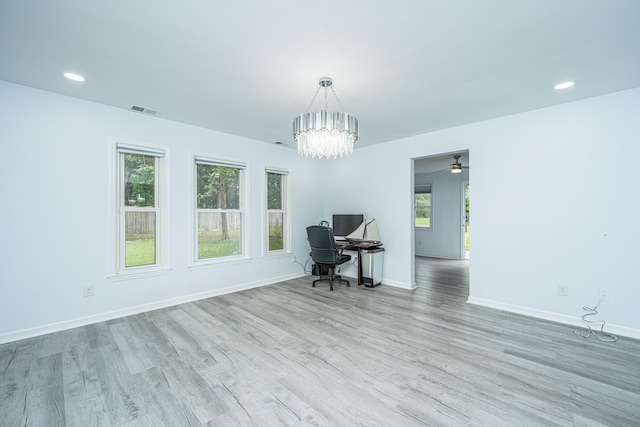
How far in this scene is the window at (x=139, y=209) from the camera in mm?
3225

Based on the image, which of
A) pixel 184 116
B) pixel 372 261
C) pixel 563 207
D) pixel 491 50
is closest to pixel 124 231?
pixel 184 116

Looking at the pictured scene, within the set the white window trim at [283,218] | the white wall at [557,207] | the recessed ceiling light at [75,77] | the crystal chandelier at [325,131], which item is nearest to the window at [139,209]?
the recessed ceiling light at [75,77]

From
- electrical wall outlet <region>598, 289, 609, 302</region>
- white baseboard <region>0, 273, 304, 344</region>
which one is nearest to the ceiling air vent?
white baseboard <region>0, 273, 304, 344</region>

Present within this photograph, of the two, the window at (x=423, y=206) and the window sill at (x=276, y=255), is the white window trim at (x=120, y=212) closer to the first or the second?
the window sill at (x=276, y=255)

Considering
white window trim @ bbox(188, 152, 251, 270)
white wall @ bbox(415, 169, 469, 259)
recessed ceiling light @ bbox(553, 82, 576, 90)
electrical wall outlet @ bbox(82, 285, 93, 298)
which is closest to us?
recessed ceiling light @ bbox(553, 82, 576, 90)

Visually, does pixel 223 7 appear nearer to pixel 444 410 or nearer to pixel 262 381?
pixel 262 381

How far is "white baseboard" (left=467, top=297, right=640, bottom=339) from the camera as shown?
2.65 metres

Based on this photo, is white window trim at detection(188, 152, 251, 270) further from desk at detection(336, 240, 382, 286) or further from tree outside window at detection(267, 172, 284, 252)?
desk at detection(336, 240, 382, 286)

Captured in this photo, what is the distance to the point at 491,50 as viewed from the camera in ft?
6.64

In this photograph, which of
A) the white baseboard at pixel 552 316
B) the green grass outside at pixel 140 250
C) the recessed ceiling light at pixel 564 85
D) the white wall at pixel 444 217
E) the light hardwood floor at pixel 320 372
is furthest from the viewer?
the white wall at pixel 444 217

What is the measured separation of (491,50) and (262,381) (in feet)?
10.1

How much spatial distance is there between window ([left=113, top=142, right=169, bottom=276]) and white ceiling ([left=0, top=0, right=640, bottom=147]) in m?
0.65

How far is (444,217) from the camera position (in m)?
7.37

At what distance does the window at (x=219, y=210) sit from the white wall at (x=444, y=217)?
5532 millimetres
